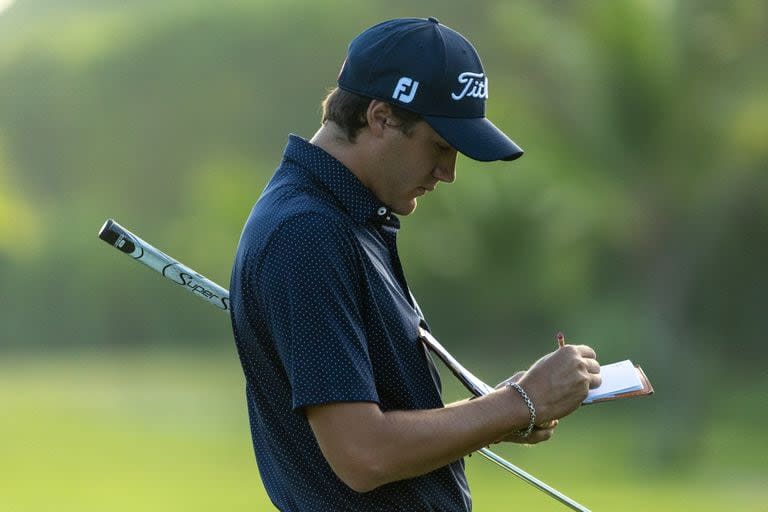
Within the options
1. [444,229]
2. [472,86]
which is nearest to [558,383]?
[472,86]

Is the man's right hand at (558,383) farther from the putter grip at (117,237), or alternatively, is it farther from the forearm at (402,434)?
the putter grip at (117,237)

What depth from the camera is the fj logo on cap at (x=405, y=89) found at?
2055 mm

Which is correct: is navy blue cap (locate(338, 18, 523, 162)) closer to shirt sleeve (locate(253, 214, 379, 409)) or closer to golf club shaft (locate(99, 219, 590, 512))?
shirt sleeve (locate(253, 214, 379, 409))

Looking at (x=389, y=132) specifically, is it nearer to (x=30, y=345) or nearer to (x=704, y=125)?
(x=704, y=125)

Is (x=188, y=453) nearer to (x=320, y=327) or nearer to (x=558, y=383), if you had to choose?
(x=558, y=383)

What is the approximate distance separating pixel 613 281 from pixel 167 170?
6997mm

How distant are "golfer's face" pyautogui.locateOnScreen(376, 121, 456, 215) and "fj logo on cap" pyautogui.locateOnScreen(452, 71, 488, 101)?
85 millimetres

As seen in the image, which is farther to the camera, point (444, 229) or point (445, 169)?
point (444, 229)

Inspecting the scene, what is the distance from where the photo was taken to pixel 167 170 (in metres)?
18.6

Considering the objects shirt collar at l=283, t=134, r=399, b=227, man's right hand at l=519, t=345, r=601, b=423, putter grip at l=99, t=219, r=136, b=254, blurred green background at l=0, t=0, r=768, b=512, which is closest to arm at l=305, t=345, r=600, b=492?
man's right hand at l=519, t=345, r=601, b=423

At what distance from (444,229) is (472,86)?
14181mm

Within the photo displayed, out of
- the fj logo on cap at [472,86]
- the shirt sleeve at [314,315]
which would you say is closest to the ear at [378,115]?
the fj logo on cap at [472,86]

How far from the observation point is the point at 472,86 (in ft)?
6.99

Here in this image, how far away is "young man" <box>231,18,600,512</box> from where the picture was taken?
1.88 metres
